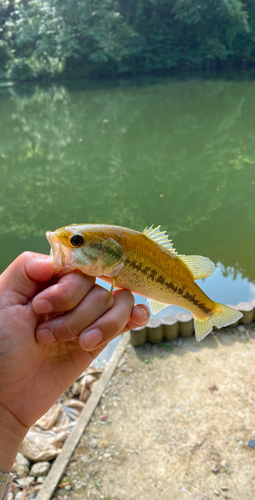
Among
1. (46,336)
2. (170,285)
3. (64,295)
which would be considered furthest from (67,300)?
(170,285)

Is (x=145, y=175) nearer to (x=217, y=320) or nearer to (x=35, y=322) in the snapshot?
(x=217, y=320)

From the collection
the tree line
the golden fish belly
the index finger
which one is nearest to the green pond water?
the golden fish belly

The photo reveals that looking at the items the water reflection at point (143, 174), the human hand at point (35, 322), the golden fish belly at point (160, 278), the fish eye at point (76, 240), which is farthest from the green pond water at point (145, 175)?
the fish eye at point (76, 240)

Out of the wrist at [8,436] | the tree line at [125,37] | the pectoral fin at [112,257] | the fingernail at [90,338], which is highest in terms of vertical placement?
the tree line at [125,37]

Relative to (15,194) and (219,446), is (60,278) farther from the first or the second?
(15,194)

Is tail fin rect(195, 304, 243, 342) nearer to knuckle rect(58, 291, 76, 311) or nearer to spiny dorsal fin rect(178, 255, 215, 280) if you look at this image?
spiny dorsal fin rect(178, 255, 215, 280)

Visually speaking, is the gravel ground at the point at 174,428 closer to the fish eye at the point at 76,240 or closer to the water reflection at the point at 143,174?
the water reflection at the point at 143,174
